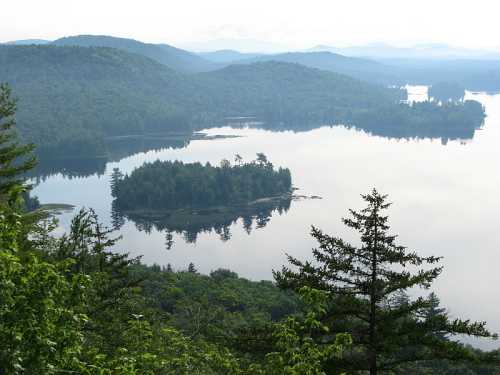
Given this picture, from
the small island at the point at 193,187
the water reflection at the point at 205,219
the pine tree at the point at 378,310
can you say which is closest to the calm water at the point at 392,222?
the water reflection at the point at 205,219

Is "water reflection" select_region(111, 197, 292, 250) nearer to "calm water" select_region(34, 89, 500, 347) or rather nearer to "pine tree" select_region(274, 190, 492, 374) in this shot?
"calm water" select_region(34, 89, 500, 347)

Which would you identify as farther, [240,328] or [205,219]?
[205,219]

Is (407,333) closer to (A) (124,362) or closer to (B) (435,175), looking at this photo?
(A) (124,362)

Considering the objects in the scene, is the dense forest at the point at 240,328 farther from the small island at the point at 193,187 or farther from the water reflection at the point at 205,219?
the small island at the point at 193,187

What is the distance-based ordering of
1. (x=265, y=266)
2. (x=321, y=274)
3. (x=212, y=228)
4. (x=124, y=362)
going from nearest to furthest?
1. (x=124, y=362)
2. (x=321, y=274)
3. (x=265, y=266)
4. (x=212, y=228)

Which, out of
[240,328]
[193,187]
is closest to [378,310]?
[240,328]

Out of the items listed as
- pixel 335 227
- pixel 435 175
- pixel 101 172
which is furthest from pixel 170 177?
pixel 435 175

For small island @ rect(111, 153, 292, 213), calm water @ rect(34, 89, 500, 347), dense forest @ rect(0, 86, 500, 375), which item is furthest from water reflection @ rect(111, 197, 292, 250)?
dense forest @ rect(0, 86, 500, 375)

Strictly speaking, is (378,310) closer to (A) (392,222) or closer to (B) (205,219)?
(A) (392,222)
